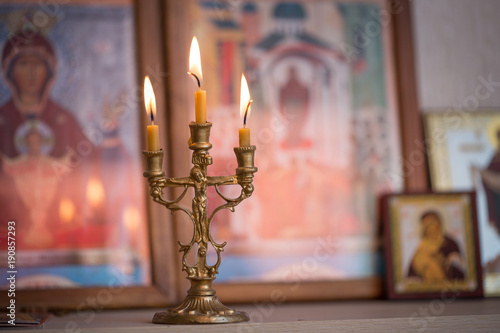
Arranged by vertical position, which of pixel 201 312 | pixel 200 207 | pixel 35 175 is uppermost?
pixel 35 175

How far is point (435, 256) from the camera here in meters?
1.77

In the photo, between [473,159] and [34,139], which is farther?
[473,159]

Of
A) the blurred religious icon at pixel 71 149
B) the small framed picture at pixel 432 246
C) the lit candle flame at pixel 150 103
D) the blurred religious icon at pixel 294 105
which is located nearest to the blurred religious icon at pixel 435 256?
the small framed picture at pixel 432 246

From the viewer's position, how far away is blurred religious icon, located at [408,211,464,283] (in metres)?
1.76

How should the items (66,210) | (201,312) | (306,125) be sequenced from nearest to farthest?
(201,312) → (66,210) → (306,125)

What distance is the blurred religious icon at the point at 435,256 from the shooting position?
176cm

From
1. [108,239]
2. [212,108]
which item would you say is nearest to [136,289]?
[108,239]

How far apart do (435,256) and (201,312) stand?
755mm

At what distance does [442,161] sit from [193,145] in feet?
2.74

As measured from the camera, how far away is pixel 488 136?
6.12ft

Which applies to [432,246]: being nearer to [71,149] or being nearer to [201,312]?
[201,312]

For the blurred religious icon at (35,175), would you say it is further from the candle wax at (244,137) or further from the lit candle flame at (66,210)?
the candle wax at (244,137)

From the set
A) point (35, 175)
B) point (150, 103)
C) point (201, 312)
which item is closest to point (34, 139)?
point (35, 175)

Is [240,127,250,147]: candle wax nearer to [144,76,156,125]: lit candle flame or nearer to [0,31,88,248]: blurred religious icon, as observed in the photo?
[144,76,156,125]: lit candle flame
